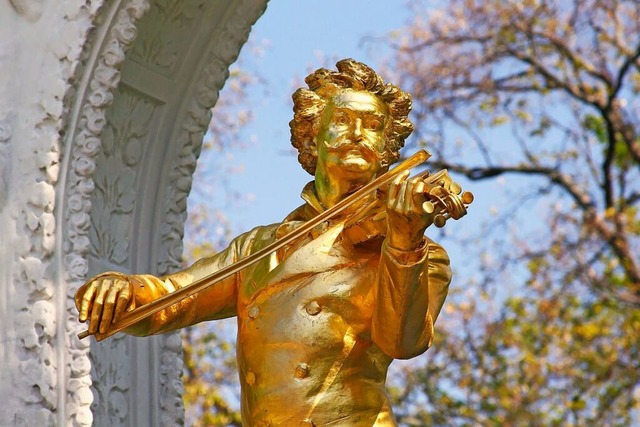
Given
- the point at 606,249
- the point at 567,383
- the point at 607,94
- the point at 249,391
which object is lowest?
the point at 249,391

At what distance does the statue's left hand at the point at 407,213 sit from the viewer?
16.7 feet

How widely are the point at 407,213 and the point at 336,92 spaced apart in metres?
0.82

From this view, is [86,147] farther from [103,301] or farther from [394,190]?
[394,190]

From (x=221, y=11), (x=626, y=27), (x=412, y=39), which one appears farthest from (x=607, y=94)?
(x=221, y=11)

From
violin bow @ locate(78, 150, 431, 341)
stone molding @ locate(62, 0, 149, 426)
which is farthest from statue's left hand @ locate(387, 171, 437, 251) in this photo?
stone molding @ locate(62, 0, 149, 426)

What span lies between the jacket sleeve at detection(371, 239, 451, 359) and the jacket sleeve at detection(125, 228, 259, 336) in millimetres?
568

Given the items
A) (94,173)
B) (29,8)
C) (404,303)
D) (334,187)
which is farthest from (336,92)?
(29,8)

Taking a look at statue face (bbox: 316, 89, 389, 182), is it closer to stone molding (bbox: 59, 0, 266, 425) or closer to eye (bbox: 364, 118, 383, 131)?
eye (bbox: 364, 118, 383, 131)

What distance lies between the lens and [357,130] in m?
5.73

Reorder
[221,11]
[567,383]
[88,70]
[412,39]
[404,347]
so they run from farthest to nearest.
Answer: [412,39] < [567,383] < [221,11] < [88,70] < [404,347]

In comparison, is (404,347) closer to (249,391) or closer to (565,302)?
(249,391)

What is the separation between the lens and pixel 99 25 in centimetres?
646

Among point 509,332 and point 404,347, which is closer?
point 404,347

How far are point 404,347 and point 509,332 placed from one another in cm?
788
